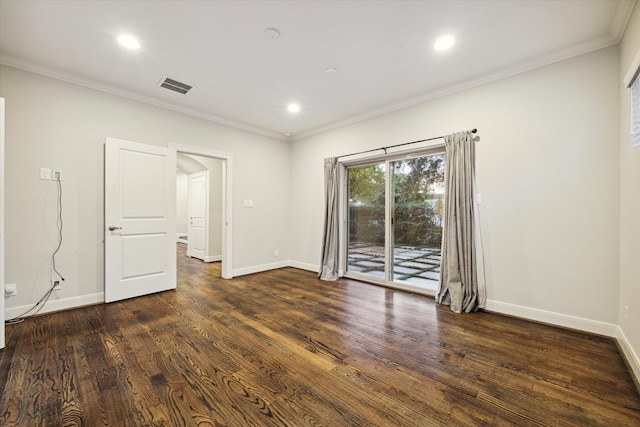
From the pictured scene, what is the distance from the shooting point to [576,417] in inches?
59.8

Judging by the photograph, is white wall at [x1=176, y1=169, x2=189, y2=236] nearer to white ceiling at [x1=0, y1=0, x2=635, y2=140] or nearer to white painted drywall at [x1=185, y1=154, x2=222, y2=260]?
white painted drywall at [x1=185, y1=154, x2=222, y2=260]

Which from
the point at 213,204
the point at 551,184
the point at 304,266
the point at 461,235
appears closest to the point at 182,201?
the point at 213,204

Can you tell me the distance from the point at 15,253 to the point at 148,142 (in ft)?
6.18

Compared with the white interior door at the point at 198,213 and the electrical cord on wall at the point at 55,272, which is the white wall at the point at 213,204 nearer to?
the white interior door at the point at 198,213

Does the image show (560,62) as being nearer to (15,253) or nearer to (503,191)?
(503,191)

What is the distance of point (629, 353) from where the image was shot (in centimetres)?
205

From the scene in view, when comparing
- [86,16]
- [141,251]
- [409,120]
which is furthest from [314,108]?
[141,251]

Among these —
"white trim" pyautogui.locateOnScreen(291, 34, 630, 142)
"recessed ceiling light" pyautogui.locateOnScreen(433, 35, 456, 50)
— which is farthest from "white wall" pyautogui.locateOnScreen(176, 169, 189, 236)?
"recessed ceiling light" pyautogui.locateOnScreen(433, 35, 456, 50)

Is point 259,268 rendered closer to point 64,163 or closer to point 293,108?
point 293,108

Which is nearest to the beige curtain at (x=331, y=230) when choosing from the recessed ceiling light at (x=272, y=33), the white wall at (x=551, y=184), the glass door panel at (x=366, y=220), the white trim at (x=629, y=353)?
the glass door panel at (x=366, y=220)

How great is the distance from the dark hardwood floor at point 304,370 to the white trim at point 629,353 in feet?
0.21

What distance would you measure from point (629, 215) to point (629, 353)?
1.06 m

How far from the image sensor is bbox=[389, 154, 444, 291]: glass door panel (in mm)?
3764

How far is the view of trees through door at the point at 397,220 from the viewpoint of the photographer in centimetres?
381
